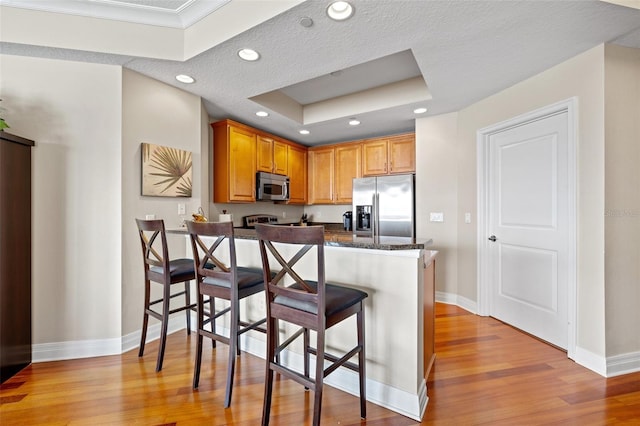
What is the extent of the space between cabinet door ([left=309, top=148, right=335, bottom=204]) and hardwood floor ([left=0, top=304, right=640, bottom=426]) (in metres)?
3.09

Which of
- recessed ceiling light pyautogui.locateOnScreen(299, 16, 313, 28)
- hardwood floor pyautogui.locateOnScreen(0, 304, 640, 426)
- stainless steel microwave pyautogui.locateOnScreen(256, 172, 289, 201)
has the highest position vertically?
recessed ceiling light pyautogui.locateOnScreen(299, 16, 313, 28)

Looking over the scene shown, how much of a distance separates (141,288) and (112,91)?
173 centimetres

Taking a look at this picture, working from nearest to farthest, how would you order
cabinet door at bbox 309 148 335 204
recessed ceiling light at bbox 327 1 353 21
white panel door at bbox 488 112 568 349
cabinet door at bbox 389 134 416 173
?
recessed ceiling light at bbox 327 1 353 21, white panel door at bbox 488 112 568 349, cabinet door at bbox 389 134 416 173, cabinet door at bbox 309 148 335 204

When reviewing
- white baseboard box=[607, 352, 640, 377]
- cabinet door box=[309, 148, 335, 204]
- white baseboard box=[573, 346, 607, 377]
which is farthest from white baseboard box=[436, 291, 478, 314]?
cabinet door box=[309, 148, 335, 204]

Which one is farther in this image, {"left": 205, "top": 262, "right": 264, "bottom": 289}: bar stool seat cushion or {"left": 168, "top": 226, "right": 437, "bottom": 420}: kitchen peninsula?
{"left": 205, "top": 262, "right": 264, "bottom": 289}: bar stool seat cushion

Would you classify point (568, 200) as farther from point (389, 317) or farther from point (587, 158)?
point (389, 317)

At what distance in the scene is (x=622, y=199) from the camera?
2098 mm

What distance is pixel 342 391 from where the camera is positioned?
6.04 feet

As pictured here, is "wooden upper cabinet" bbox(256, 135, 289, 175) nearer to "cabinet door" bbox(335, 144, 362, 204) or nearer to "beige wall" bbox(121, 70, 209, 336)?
"cabinet door" bbox(335, 144, 362, 204)

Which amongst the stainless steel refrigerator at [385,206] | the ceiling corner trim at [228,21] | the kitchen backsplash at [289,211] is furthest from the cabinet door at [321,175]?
the ceiling corner trim at [228,21]

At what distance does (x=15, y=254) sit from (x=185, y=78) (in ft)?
6.33

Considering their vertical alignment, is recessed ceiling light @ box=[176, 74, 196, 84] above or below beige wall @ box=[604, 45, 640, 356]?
above

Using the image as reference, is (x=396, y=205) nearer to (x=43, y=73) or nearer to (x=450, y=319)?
(x=450, y=319)

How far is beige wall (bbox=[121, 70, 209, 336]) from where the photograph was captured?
2.48 meters
